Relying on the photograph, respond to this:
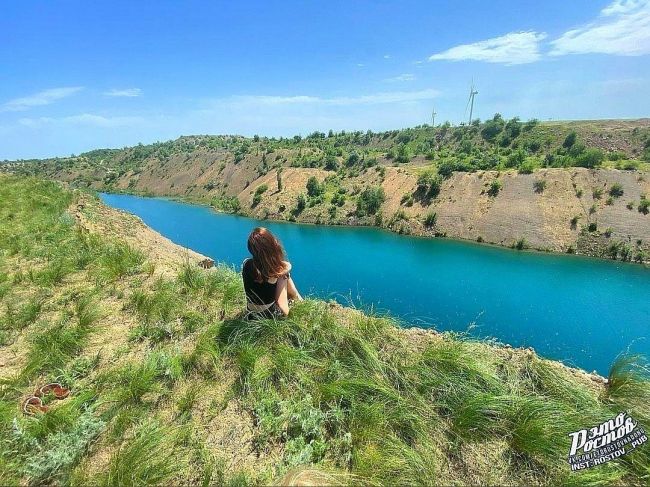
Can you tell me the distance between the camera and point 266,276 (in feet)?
15.7

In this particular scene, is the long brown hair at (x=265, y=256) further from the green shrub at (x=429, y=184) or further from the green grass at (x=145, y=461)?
the green shrub at (x=429, y=184)

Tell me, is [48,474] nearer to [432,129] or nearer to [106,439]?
[106,439]

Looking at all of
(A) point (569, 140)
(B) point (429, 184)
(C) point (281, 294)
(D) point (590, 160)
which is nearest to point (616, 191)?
(D) point (590, 160)

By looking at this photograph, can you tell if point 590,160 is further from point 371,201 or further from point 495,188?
point 371,201

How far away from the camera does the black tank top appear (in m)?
4.86

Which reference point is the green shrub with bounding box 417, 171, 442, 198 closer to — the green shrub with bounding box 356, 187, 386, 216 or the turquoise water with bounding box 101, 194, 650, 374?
the green shrub with bounding box 356, 187, 386, 216

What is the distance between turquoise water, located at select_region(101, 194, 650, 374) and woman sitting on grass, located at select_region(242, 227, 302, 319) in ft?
8.32

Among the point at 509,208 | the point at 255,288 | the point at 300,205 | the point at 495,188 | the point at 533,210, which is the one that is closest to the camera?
the point at 255,288

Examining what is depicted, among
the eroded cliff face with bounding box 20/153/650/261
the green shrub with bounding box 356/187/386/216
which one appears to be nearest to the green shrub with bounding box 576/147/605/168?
the eroded cliff face with bounding box 20/153/650/261

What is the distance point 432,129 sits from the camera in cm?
8350

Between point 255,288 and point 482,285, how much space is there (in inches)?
818

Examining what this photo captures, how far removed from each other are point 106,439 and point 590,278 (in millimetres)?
29432

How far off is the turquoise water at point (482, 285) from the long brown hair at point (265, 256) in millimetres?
2789

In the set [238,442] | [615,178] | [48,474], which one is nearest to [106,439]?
[48,474]
